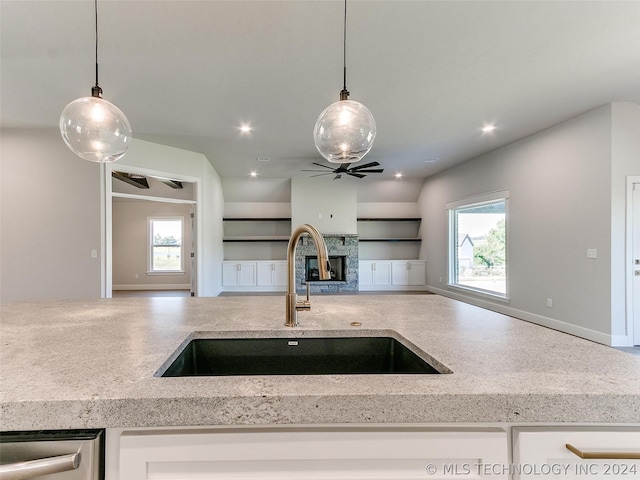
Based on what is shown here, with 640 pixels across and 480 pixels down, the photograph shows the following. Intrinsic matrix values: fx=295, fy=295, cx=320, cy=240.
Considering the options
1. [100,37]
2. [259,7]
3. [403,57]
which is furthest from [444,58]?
[100,37]

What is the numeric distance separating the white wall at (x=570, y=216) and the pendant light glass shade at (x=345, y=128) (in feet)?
11.6

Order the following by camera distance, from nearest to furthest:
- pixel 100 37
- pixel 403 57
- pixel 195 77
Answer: pixel 100 37
pixel 403 57
pixel 195 77

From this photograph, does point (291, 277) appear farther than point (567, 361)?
Yes

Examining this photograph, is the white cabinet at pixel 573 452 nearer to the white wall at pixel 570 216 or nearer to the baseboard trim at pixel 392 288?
the white wall at pixel 570 216

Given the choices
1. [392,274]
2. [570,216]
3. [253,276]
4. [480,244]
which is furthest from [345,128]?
[392,274]

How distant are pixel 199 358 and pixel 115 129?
136cm

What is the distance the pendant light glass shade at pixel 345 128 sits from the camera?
1.60 m

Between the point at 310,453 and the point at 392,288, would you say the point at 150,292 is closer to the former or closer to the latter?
the point at 392,288

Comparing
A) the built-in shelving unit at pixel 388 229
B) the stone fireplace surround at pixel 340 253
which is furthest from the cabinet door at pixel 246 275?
the built-in shelving unit at pixel 388 229

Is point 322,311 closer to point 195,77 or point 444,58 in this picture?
point 444,58

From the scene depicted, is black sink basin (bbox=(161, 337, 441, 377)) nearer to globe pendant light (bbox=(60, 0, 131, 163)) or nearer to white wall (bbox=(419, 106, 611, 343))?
globe pendant light (bbox=(60, 0, 131, 163))

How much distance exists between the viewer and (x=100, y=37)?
2258 millimetres

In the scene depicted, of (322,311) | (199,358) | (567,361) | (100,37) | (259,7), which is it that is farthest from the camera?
(100,37)

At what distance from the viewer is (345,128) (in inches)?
63.7
